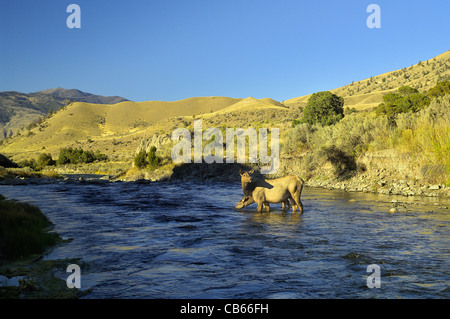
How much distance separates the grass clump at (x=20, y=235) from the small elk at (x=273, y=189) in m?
8.53

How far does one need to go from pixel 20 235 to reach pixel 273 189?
1044 centimetres

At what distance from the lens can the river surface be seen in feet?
25.2

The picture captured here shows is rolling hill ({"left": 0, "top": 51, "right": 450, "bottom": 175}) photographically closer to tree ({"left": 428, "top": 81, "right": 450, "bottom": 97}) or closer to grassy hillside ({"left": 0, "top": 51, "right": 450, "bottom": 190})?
grassy hillside ({"left": 0, "top": 51, "right": 450, "bottom": 190})

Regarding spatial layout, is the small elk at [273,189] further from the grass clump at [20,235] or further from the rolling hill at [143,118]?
the rolling hill at [143,118]

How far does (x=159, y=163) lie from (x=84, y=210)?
30.9 m

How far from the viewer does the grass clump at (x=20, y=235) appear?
10047 mm

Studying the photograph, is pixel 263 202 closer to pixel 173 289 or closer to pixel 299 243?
pixel 299 243

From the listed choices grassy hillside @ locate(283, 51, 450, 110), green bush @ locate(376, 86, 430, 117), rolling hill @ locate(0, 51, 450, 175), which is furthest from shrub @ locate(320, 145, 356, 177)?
grassy hillside @ locate(283, 51, 450, 110)

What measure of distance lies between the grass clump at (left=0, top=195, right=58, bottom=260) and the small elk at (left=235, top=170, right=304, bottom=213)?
28.0ft

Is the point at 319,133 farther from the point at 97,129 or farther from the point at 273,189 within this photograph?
the point at 97,129

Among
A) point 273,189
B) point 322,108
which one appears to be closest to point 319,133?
point 322,108

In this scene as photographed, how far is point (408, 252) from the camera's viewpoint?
412 inches

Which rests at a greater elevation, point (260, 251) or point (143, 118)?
point (143, 118)

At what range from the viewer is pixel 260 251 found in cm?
1081
